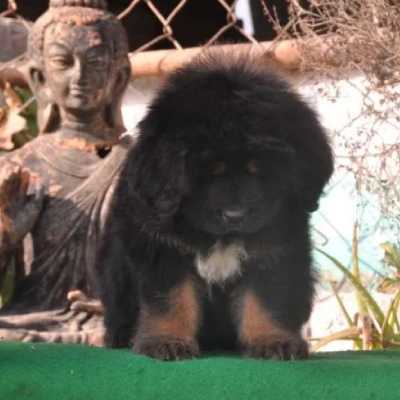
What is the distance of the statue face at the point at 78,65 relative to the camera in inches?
143

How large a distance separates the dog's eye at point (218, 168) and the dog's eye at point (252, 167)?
0.07 meters

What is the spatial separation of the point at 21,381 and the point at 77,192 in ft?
4.49

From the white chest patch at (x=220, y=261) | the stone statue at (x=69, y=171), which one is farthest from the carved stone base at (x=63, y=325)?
the white chest patch at (x=220, y=261)

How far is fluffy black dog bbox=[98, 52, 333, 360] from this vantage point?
2.56 m

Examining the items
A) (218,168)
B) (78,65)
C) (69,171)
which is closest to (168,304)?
(218,168)

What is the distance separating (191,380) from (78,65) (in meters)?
1.66

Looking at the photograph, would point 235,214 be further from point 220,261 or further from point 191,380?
point 191,380

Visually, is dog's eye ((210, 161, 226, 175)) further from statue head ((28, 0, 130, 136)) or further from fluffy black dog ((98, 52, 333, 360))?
statue head ((28, 0, 130, 136))

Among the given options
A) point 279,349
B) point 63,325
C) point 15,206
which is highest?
A: point 15,206

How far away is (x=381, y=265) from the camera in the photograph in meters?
5.02

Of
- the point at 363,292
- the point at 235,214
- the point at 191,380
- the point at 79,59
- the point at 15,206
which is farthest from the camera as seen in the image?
the point at 363,292

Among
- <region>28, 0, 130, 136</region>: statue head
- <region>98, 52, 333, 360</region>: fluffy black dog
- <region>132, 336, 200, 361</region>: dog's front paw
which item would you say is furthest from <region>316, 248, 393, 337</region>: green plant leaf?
<region>132, 336, 200, 361</region>: dog's front paw

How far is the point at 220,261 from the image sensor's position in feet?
8.93

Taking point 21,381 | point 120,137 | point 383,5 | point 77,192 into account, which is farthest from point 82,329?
point 383,5
